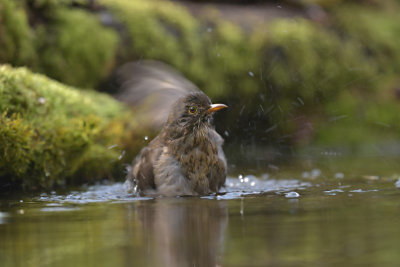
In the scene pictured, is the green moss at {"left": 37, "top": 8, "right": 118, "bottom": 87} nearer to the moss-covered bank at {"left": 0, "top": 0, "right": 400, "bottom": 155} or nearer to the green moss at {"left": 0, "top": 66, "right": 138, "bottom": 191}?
the moss-covered bank at {"left": 0, "top": 0, "right": 400, "bottom": 155}

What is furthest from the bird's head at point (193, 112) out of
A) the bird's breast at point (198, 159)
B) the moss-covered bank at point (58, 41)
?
the moss-covered bank at point (58, 41)

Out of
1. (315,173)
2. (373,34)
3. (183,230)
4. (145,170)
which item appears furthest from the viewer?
(373,34)

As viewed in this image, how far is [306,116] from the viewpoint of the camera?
11.1m

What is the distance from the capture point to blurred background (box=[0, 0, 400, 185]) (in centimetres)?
882

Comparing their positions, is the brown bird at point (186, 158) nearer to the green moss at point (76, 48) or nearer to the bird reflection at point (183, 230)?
the bird reflection at point (183, 230)

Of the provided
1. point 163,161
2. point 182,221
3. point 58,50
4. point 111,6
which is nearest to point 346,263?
point 182,221

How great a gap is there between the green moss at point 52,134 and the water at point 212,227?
46 centimetres

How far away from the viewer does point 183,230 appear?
341 centimetres

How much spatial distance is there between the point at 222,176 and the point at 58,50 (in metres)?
4.08

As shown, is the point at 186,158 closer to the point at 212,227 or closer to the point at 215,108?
the point at 215,108

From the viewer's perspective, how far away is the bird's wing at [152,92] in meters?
7.01

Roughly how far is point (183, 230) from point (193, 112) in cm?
265

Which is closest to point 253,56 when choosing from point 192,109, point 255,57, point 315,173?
point 255,57

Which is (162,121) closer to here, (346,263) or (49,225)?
(49,225)
